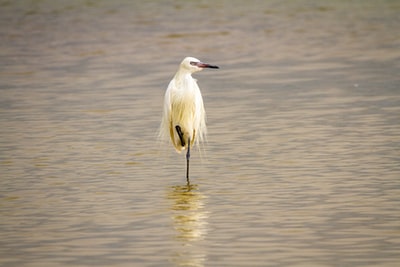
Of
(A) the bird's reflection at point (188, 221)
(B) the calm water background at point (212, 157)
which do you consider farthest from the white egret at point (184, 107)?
(A) the bird's reflection at point (188, 221)

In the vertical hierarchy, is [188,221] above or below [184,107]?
below

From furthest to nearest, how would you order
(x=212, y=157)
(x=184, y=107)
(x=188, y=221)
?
(x=212, y=157) < (x=184, y=107) < (x=188, y=221)

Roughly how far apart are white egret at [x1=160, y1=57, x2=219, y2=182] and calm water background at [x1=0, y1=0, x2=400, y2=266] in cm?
37

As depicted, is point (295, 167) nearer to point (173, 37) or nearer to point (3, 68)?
point (3, 68)

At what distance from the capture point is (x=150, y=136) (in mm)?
13297

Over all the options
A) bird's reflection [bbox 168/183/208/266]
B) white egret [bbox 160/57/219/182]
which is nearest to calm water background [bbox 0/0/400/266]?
bird's reflection [bbox 168/183/208/266]

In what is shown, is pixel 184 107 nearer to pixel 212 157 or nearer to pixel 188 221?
pixel 212 157

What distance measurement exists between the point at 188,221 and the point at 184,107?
2.22 m

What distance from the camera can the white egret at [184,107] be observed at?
10.9 meters

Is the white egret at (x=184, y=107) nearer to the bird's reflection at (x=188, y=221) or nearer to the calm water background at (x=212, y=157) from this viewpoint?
the calm water background at (x=212, y=157)

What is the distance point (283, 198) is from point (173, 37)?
16.9m

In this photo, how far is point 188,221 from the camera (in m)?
9.04

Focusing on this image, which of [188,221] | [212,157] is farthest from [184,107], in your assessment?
[188,221]

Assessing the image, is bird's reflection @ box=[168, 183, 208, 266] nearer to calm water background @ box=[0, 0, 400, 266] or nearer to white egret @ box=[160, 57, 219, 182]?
calm water background @ box=[0, 0, 400, 266]
